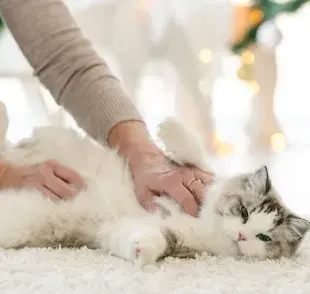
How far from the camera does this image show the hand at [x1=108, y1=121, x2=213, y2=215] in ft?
3.64

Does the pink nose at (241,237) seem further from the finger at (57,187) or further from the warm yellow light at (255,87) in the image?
the warm yellow light at (255,87)

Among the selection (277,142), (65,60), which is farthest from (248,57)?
(65,60)

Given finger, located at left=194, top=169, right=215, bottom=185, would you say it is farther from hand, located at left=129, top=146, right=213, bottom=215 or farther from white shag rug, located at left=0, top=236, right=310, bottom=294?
white shag rug, located at left=0, top=236, right=310, bottom=294

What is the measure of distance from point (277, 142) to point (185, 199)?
1912mm

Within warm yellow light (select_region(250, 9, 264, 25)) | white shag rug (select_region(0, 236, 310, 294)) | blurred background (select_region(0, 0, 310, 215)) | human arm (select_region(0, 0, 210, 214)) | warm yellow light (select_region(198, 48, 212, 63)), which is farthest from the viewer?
warm yellow light (select_region(198, 48, 212, 63))

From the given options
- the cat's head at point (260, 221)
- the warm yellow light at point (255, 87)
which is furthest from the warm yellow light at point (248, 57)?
the cat's head at point (260, 221)

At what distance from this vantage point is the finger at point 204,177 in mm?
1144

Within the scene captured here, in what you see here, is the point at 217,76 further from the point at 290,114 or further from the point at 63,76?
the point at 63,76

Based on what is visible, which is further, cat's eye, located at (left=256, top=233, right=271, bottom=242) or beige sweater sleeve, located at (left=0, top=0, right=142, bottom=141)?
beige sweater sleeve, located at (left=0, top=0, right=142, bottom=141)

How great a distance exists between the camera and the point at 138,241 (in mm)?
897

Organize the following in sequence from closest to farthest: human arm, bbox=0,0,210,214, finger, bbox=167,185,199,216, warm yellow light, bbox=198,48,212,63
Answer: finger, bbox=167,185,199,216 < human arm, bbox=0,0,210,214 < warm yellow light, bbox=198,48,212,63

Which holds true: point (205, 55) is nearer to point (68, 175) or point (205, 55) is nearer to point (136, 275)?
point (68, 175)

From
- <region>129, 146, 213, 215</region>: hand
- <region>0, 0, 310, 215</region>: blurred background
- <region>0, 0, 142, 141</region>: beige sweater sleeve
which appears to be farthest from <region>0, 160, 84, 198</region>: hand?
<region>0, 0, 310, 215</region>: blurred background

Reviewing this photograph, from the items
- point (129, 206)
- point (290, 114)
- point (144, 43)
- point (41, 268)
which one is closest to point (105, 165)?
point (129, 206)
